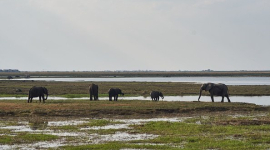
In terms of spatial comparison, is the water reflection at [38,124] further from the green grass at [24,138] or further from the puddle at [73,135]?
the green grass at [24,138]

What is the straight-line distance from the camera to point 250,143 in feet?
62.3

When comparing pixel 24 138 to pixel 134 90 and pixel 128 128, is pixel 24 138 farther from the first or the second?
pixel 134 90

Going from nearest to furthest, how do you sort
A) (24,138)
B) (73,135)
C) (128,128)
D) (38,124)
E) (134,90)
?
1. (24,138)
2. (73,135)
3. (128,128)
4. (38,124)
5. (134,90)

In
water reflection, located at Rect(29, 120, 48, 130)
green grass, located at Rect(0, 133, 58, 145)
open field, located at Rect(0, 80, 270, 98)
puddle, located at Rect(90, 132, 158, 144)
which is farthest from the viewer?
open field, located at Rect(0, 80, 270, 98)

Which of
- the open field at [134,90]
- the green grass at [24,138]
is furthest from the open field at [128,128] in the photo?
the open field at [134,90]

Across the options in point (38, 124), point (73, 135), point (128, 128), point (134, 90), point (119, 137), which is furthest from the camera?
point (134, 90)

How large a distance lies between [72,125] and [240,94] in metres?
38.6

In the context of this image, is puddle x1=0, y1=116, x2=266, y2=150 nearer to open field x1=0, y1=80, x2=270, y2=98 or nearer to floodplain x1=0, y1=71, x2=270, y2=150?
floodplain x1=0, y1=71, x2=270, y2=150

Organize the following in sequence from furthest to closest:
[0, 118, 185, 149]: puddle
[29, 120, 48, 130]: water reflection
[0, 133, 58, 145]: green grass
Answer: [29, 120, 48, 130]: water reflection, [0, 133, 58, 145]: green grass, [0, 118, 185, 149]: puddle

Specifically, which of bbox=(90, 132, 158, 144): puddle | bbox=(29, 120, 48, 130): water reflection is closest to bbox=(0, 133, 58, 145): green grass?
bbox=(90, 132, 158, 144): puddle

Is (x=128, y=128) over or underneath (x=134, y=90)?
underneath

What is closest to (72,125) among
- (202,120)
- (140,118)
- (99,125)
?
(99,125)

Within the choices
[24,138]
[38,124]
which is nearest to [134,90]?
[38,124]

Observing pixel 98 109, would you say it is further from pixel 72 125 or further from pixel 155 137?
pixel 155 137
